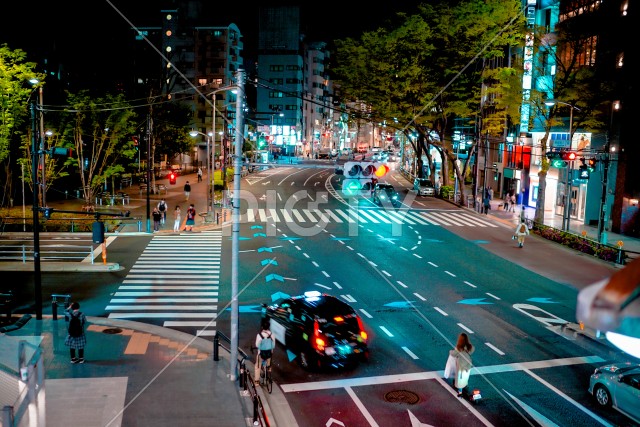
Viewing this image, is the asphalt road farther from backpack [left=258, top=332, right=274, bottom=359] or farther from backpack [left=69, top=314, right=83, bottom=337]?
backpack [left=69, top=314, right=83, bottom=337]

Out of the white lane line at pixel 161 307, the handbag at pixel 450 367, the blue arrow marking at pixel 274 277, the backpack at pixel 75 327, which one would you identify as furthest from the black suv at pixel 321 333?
the blue arrow marking at pixel 274 277

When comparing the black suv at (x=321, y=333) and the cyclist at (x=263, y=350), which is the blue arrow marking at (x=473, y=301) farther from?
the cyclist at (x=263, y=350)

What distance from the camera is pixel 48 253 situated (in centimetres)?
2973

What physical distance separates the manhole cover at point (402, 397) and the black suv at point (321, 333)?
71.5 inches

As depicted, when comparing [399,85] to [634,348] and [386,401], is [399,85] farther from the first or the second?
[634,348]

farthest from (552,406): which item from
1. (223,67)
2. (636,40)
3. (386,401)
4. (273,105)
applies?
(273,105)

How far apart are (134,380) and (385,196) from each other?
50.4 m

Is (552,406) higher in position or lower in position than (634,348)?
lower

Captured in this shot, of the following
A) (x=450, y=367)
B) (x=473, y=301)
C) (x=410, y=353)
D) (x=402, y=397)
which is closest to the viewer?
(x=402, y=397)

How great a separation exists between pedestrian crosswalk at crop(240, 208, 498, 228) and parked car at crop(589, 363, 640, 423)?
95.0 feet

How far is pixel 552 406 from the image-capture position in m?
13.0

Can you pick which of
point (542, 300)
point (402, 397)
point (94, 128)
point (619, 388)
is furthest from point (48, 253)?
point (619, 388)

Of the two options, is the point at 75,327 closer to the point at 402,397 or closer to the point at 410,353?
the point at 402,397

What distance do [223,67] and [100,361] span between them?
93058 mm
